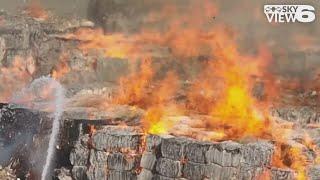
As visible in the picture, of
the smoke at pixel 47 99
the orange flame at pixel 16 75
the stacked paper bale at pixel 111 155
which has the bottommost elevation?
the stacked paper bale at pixel 111 155

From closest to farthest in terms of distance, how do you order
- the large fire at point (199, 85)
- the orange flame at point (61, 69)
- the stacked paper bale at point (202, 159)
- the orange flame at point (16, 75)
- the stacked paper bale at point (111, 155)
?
the stacked paper bale at point (202, 159) → the stacked paper bale at point (111, 155) → the large fire at point (199, 85) → the orange flame at point (16, 75) → the orange flame at point (61, 69)

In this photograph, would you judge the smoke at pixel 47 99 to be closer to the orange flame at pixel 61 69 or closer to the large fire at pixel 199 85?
the orange flame at pixel 61 69

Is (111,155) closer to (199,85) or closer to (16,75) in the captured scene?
(199,85)

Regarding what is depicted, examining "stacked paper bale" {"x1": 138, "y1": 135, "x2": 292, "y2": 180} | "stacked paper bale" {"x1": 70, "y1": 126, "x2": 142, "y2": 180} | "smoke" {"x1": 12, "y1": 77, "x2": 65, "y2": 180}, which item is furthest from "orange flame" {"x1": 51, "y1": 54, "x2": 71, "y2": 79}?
"stacked paper bale" {"x1": 138, "y1": 135, "x2": 292, "y2": 180}

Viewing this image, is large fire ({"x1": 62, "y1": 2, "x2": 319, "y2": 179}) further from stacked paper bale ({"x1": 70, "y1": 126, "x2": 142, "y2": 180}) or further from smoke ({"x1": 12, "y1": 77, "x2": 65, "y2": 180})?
smoke ({"x1": 12, "y1": 77, "x2": 65, "y2": 180})

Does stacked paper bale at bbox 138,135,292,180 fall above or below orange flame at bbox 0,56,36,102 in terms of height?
below

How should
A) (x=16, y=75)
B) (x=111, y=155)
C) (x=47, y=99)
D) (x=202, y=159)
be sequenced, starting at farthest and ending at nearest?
(x=16, y=75) < (x=47, y=99) < (x=111, y=155) < (x=202, y=159)

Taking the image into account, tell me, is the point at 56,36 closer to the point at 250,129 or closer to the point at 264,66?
the point at 264,66

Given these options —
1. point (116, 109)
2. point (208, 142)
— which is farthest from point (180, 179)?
point (116, 109)

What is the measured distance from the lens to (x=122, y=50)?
32.3 feet

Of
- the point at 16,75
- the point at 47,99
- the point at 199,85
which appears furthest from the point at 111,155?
the point at 16,75

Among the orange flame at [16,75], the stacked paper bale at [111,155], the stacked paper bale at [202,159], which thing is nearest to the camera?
the stacked paper bale at [202,159]

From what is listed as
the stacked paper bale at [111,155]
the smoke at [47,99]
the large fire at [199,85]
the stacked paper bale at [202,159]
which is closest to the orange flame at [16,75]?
the smoke at [47,99]

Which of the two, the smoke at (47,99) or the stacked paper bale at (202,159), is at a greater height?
the smoke at (47,99)
